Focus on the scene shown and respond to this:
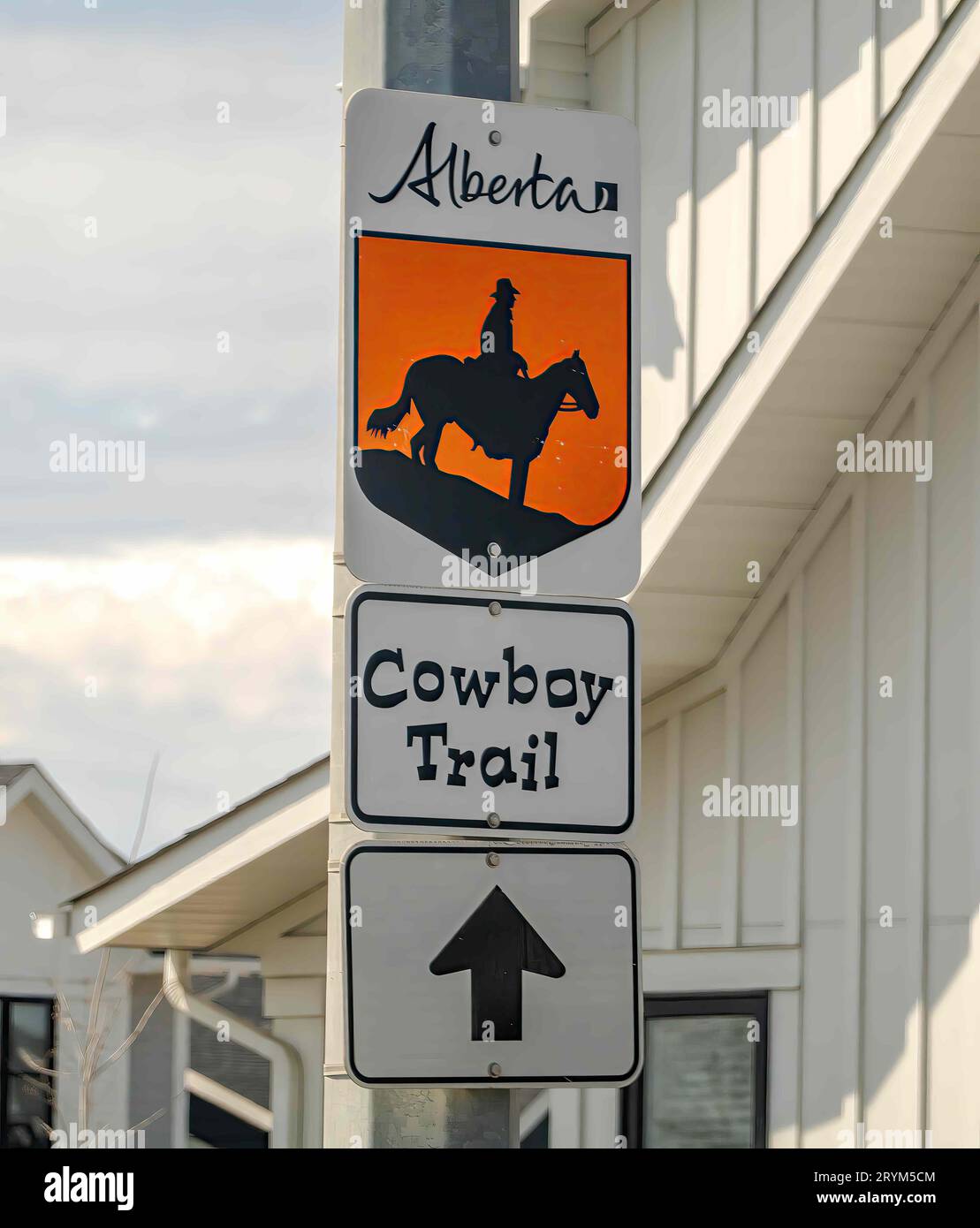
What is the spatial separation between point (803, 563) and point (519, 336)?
491cm

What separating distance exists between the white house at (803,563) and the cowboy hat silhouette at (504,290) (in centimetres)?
352

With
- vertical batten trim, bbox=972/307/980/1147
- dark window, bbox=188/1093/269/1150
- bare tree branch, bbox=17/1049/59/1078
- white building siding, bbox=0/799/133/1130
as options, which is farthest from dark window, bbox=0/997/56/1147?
vertical batten trim, bbox=972/307/980/1147

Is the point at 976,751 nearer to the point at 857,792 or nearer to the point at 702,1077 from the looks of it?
the point at 857,792

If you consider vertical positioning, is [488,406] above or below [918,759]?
above

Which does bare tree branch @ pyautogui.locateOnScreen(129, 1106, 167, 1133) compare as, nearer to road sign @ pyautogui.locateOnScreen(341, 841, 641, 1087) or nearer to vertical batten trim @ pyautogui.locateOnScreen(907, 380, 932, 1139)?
vertical batten trim @ pyautogui.locateOnScreen(907, 380, 932, 1139)

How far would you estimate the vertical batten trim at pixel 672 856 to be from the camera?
779 cm

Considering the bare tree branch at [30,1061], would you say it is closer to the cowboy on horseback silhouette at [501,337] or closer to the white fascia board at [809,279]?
the white fascia board at [809,279]

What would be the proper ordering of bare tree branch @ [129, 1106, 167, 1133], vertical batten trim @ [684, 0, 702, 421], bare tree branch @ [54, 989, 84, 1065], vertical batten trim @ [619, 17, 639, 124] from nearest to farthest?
vertical batten trim @ [684, 0, 702, 421], vertical batten trim @ [619, 17, 639, 124], bare tree branch @ [54, 989, 84, 1065], bare tree branch @ [129, 1106, 167, 1133]

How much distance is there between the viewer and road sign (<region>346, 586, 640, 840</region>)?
2.50 m

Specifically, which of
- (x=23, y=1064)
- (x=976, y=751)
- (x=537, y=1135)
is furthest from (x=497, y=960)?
(x=23, y=1064)

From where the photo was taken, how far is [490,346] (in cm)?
268

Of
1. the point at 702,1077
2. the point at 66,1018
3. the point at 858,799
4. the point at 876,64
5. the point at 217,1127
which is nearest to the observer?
the point at 876,64

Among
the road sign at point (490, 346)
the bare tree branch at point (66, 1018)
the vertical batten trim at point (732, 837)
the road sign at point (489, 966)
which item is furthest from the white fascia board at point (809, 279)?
the bare tree branch at point (66, 1018)
